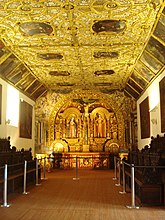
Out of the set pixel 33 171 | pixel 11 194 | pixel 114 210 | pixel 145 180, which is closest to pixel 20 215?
pixel 114 210

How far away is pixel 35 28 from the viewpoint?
9789 millimetres

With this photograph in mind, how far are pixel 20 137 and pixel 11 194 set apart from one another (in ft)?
24.6

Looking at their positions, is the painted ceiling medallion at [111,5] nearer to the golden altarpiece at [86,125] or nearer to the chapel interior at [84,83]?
the chapel interior at [84,83]

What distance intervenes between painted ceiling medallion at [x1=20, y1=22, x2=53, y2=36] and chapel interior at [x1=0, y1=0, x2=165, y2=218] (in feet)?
0.11

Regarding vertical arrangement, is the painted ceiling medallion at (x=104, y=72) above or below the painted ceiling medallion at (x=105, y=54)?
below

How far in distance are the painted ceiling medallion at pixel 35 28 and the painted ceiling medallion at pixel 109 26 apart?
1.64 meters

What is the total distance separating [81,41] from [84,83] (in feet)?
25.0

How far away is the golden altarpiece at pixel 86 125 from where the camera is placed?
1991 cm

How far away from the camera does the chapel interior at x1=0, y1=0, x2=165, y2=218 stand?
868cm

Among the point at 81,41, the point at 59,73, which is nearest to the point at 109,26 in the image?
the point at 81,41

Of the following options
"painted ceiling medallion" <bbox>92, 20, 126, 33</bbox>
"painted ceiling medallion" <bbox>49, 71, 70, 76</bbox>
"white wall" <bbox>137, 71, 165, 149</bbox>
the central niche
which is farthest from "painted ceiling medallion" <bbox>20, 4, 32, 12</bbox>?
the central niche

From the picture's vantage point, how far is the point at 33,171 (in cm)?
1205

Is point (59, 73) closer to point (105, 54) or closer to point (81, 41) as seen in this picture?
point (105, 54)

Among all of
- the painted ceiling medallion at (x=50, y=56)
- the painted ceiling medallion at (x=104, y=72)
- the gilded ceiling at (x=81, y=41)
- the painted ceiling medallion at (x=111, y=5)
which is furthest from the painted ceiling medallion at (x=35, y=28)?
the painted ceiling medallion at (x=104, y=72)
